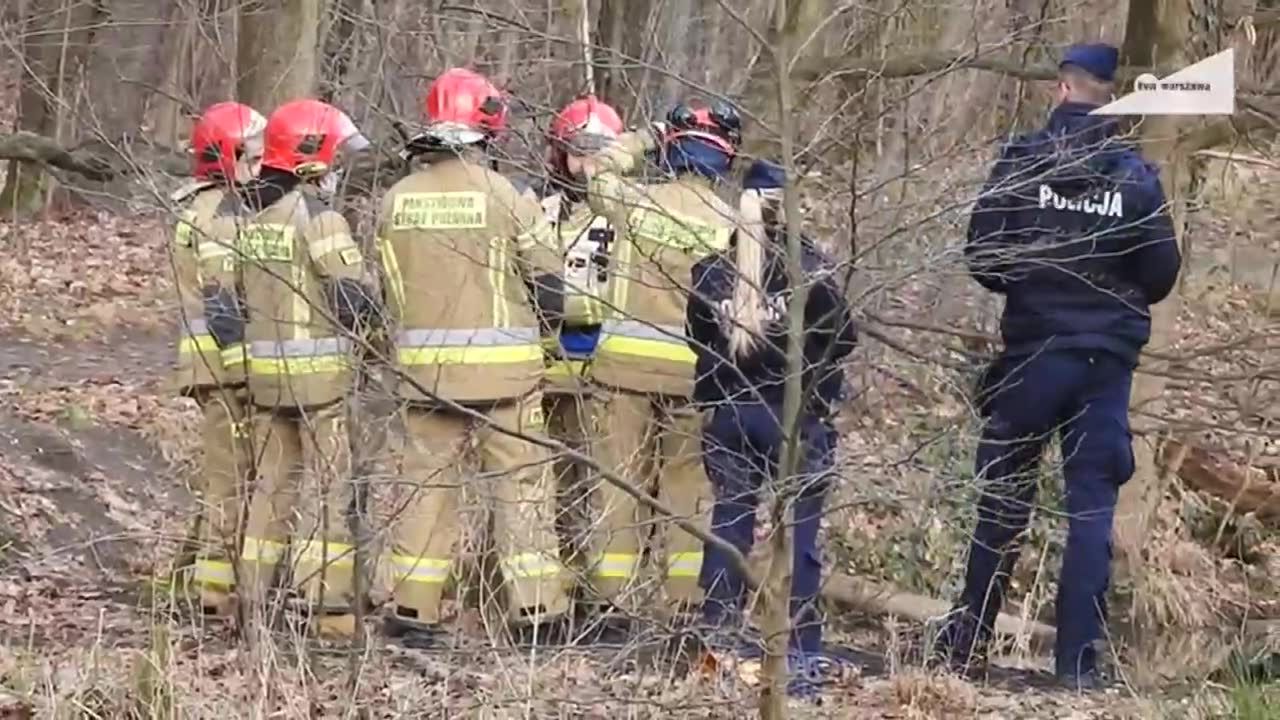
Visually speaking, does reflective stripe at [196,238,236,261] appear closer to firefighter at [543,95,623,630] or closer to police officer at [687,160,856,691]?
firefighter at [543,95,623,630]

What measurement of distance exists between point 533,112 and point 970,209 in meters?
1.39

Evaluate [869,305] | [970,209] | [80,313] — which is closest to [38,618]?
[869,305]

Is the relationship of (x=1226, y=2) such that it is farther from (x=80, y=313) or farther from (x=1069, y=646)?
(x=80, y=313)

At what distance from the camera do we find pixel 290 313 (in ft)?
23.5

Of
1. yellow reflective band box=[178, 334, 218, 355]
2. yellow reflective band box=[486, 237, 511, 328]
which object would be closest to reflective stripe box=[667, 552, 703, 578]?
yellow reflective band box=[486, 237, 511, 328]

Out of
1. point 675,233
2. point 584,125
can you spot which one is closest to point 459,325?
point 584,125

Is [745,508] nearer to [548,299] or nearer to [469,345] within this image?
[548,299]

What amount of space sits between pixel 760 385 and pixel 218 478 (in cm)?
292

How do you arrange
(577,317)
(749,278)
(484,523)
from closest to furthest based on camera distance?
(749,278) < (484,523) < (577,317)

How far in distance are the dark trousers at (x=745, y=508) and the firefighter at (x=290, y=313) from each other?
1.17 meters

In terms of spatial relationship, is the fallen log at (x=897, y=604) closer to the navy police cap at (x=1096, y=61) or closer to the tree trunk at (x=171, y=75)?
the navy police cap at (x=1096, y=61)

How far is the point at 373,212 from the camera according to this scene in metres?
7.03

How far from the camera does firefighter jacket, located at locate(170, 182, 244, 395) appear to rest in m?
7.29

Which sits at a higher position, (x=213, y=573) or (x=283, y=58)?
(x=283, y=58)
